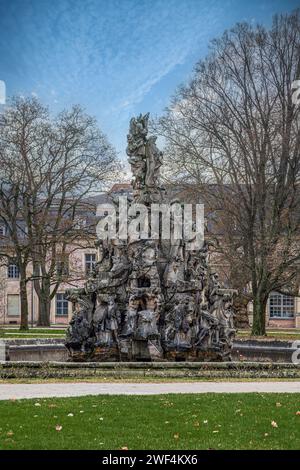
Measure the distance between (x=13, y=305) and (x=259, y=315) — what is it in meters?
32.8

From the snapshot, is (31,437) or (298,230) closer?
(31,437)

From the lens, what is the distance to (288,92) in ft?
118

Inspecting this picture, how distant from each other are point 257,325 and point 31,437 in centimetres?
2694

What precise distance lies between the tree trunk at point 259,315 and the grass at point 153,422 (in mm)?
22252

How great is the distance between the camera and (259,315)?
35938 millimetres

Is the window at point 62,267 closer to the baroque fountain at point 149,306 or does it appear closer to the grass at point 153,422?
the baroque fountain at point 149,306

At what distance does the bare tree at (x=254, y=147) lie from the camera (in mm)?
35594

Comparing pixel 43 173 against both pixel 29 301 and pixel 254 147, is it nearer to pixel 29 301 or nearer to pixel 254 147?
pixel 254 147

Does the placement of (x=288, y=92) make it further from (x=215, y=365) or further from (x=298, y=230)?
(x=215, y=365)

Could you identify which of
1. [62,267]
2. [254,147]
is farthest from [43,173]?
[254,147]

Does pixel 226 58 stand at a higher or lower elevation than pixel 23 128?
higher

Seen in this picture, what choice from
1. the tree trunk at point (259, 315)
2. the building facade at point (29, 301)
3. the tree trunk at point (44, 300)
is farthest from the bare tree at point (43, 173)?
the building facade at point (29, 301)

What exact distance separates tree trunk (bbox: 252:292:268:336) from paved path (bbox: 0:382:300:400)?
1924cm
